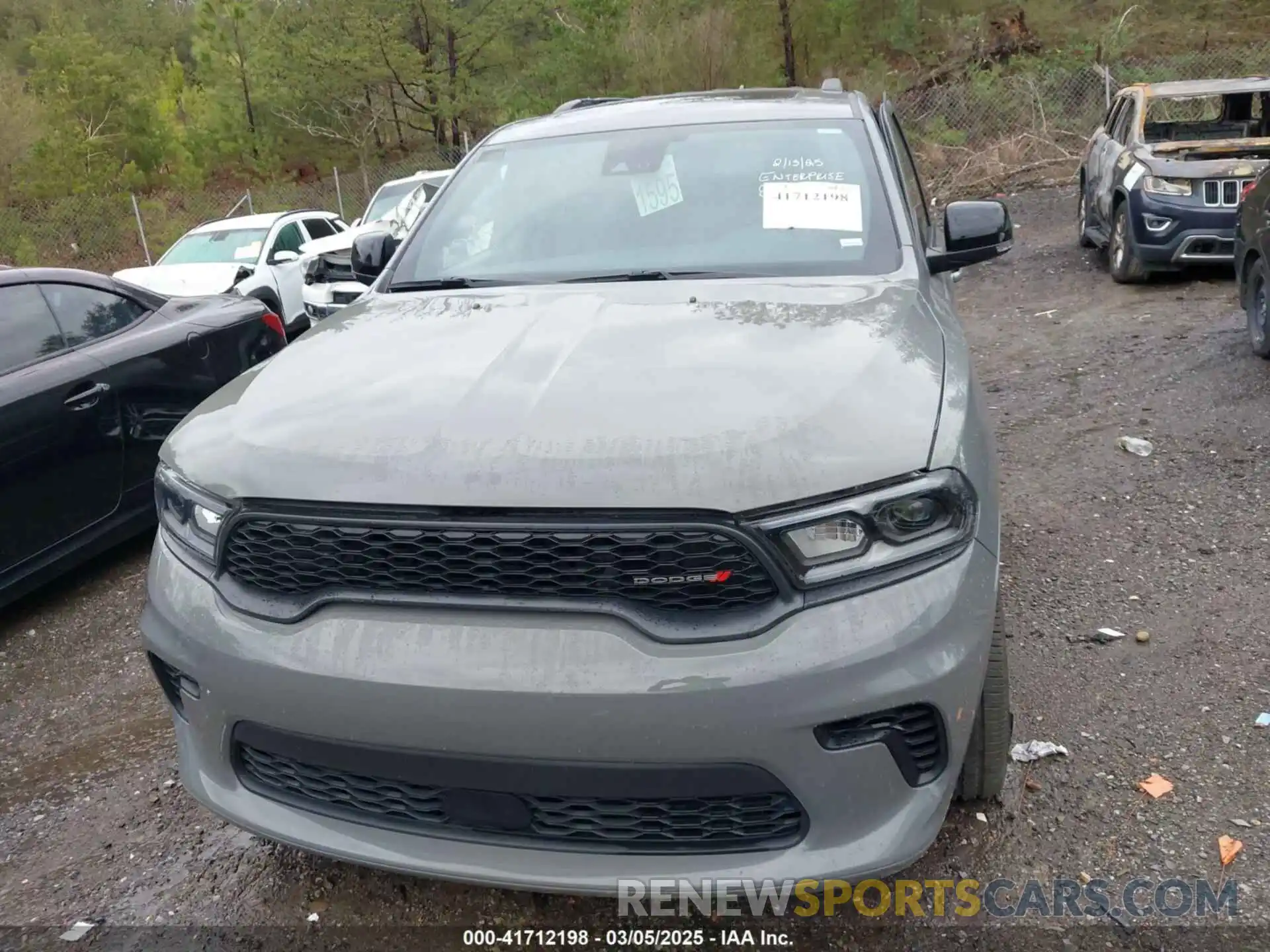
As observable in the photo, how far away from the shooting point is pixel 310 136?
1155 inches

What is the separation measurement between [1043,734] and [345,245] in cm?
919

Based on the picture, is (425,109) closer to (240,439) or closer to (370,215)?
(370,215)

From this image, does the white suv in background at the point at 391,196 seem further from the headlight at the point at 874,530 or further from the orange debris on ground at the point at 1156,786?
the headlight at the point at 874,530

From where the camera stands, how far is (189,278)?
9.45 meters

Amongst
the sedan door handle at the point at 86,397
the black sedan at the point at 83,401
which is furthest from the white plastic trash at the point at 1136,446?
the sedan door handle at the point at 86,397

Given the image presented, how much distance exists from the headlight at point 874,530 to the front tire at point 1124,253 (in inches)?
292

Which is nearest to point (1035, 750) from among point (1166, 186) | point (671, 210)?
point (671, 210)

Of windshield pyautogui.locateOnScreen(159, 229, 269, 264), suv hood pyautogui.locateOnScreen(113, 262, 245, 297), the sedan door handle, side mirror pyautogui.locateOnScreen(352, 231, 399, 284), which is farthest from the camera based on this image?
windshield pyautogui.locateOnScreen(159, 229, 269, 264)

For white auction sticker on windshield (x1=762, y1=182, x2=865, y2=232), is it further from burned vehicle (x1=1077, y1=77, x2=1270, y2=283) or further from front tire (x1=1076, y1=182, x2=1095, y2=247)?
front tire (x1=1076, y1=182, x2=1095, y2=247)

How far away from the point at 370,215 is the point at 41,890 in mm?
11173

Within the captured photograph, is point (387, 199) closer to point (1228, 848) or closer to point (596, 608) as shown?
point (596, 608)

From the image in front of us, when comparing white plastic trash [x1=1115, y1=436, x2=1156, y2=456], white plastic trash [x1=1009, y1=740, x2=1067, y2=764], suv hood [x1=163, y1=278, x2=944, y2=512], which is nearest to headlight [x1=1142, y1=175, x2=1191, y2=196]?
white plastic trash [x1=1115, y1=436, x2=1156, y2=456]

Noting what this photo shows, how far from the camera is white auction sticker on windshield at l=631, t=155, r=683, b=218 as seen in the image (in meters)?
3.15

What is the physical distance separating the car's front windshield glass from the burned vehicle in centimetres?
581
